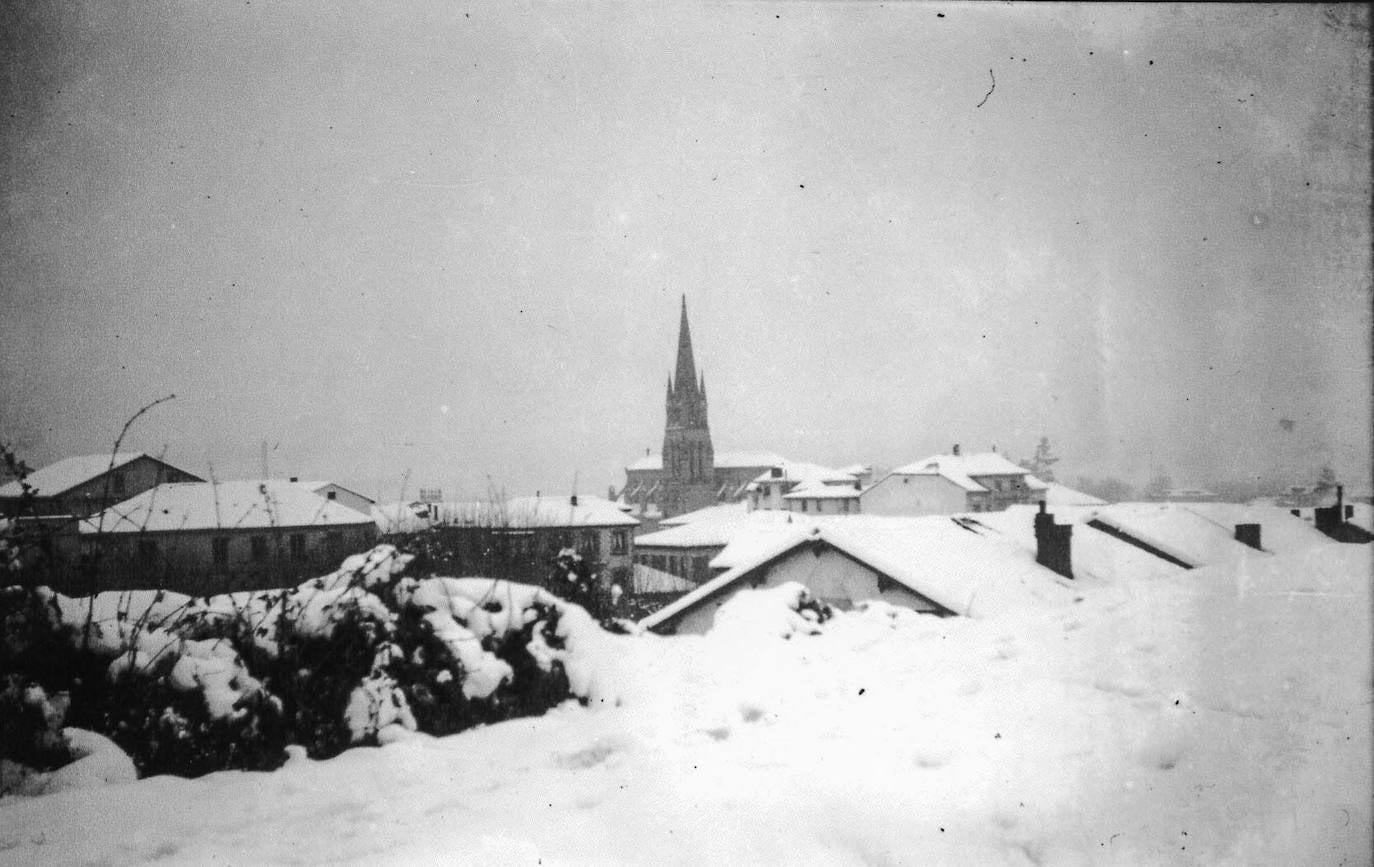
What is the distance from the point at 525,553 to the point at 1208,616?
1224 cm

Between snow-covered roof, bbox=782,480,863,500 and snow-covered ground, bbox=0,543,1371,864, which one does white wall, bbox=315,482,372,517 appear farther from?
snow-covered roof, bbox=782,480,863,500

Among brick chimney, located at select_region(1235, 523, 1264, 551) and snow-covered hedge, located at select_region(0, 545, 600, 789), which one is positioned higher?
snow-covered hedge, located at select_region(0, 545, 600, 789)

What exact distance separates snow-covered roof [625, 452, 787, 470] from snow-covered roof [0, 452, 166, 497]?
74776 millimetres

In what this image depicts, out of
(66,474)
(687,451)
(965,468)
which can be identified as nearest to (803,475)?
(687,451)

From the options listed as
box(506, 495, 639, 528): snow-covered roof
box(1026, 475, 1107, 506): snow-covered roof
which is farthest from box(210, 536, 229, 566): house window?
box(1026, 475, 1107, 506): snow-covered roof

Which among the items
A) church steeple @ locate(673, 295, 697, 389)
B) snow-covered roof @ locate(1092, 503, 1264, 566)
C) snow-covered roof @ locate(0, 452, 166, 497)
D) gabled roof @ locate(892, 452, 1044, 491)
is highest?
church steeple @ locate(673, 295, 697, 389)

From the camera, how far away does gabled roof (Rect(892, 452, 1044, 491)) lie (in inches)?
1801

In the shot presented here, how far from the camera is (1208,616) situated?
377cm

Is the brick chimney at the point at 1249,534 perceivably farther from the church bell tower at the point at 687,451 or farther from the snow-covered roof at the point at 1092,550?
the church bell tower at the point at 687,451

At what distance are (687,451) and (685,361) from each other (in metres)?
10.4

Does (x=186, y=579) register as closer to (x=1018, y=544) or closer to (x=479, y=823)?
(x=479, y=823)

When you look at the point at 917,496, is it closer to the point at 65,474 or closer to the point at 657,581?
the point at 657,581

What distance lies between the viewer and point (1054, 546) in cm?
1317

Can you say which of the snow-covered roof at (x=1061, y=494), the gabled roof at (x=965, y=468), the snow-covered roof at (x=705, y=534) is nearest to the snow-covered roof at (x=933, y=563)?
the snow-covered roof at (x=705, y=534)
